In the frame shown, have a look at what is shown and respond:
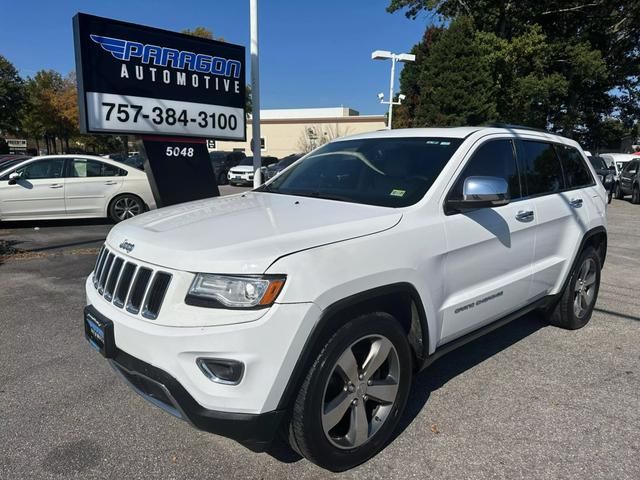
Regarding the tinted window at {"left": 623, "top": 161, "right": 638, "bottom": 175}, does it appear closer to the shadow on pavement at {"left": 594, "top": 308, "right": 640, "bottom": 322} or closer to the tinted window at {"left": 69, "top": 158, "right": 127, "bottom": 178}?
the shadow on pavement at {"left": 594, "top": 308, "right": 640, "bottom": 322}

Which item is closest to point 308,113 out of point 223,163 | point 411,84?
point 411,84

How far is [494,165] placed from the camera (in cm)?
358

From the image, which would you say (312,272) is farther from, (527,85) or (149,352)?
(527,85)

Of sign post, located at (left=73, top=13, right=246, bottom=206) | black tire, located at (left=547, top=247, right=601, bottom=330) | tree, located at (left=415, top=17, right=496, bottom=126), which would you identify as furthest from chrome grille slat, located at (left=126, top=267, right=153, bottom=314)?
tree, located at (left=415, top=17, right=496, bottom=126)

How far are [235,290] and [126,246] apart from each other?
832mm

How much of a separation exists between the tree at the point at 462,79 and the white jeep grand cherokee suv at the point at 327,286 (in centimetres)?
1816

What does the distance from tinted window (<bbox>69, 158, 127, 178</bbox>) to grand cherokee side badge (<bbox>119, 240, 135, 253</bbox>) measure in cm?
853

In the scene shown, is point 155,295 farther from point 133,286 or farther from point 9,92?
point 9,92

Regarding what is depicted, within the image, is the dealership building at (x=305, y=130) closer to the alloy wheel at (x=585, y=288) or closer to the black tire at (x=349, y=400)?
the alloy wheel at (x=585, y=288)

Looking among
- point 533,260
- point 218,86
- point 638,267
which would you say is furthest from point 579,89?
point 533,260

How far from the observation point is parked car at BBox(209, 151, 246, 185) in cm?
2348

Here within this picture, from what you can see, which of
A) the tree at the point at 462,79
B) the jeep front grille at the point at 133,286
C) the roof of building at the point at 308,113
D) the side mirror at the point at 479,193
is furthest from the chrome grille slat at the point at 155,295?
the roof of building at the point at 308,113

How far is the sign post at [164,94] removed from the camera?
604cm

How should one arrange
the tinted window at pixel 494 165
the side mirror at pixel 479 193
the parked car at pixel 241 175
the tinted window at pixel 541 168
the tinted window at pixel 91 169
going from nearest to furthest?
the side mirror at pixel 479 193 → the tinted window at pixel 494 165 → the tinted window at pixel 541 168 → the tinted window at pixel 91 169 → the parked car at pixel 241 175
